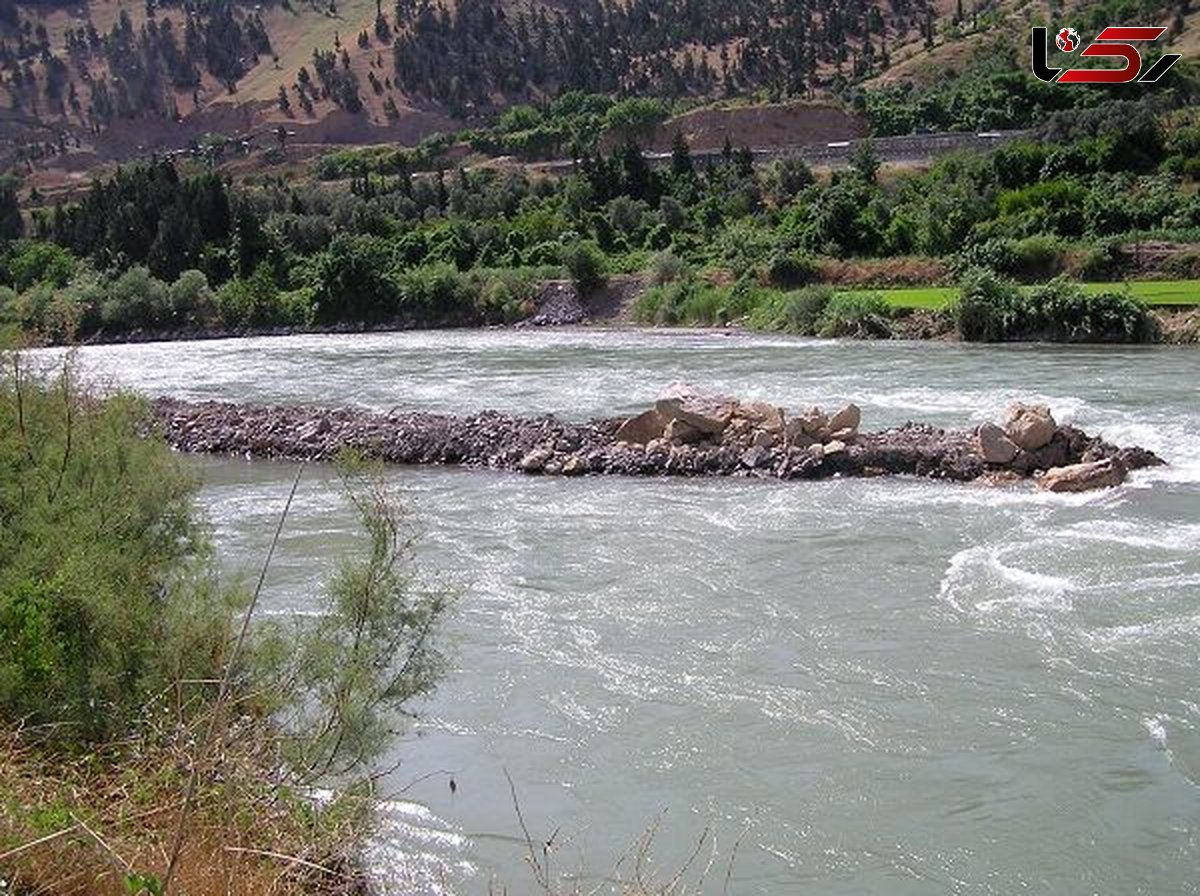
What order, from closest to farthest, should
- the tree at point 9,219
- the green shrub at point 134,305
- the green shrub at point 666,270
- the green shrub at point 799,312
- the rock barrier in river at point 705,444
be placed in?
the rock barrier in river at point 705,444
the green shrub at point 799,312
the green shrub at point 666,270
the green shrub at point 134,305
the tree at point 9,219

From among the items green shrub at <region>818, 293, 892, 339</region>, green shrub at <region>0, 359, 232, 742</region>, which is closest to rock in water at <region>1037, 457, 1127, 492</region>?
green shrub at <region>0, 359, 232, 742</region>

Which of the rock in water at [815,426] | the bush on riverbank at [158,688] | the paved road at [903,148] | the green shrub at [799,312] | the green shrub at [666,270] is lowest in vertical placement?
the green shrub at [799,312]

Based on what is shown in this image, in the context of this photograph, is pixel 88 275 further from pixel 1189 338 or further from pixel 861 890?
pixel 861 890

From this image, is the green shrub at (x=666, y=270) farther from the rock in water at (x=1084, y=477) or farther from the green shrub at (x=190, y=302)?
the rock in water at (x=1084, y=477)

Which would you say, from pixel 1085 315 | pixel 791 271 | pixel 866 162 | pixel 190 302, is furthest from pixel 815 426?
pixel 866 162

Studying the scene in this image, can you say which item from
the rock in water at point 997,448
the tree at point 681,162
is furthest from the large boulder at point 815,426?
the tree at point 681,162

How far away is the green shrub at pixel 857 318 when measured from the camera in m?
42.7

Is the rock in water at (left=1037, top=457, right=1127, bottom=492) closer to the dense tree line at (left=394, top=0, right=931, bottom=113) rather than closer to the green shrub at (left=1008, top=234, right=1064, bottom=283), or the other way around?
the green shrub at (left=1008, top=234, right=1064, bottom=283)

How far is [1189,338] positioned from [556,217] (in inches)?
1521

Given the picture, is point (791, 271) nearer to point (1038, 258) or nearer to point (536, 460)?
point (1038, 258)

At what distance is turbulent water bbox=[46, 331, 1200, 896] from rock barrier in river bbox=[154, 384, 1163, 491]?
694 mm

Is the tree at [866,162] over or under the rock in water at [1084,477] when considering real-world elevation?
over

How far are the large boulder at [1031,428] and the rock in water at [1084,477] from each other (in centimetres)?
101

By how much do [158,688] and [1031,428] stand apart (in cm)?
1656
